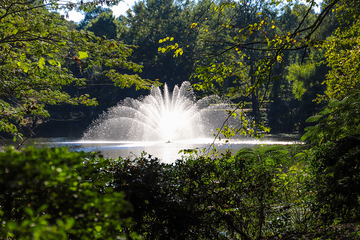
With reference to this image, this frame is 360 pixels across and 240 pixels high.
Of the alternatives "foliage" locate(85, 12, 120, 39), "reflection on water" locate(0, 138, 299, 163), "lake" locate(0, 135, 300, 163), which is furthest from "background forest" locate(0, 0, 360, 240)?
"foliage" locate(85, 12, 120, 39)

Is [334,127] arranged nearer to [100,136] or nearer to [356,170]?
[356,170]

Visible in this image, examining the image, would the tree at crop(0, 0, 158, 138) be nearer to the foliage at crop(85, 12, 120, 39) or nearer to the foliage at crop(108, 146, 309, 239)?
the foliage at crop(108, 146, 309, 239)

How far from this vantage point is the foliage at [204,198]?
3.47 m

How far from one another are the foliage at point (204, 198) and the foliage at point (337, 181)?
36 cm

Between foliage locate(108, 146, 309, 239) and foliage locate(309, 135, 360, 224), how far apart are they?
1.18ft

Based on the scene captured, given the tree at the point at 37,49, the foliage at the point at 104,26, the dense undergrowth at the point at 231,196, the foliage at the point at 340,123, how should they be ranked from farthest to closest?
the foliage at the point at 104,26, the tree at the point at 37,49, the foliage at the point at 340,123, the dense undergrowth at the point at 231,196

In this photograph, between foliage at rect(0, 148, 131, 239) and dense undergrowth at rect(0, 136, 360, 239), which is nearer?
foliage at rect(0, 148, 131, 239)

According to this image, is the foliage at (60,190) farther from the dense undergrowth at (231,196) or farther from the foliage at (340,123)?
the foliage at (340,123)

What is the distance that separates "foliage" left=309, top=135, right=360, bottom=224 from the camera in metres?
3.97

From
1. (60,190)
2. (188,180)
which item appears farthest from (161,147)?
(60,190)

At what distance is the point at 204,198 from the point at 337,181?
1920 millimetres

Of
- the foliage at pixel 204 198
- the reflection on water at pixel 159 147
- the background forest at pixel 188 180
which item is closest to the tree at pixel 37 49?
the background forest at pixel 188 180

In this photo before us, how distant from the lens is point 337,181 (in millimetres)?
4051

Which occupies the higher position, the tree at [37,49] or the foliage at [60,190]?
the tree at [37,49]
